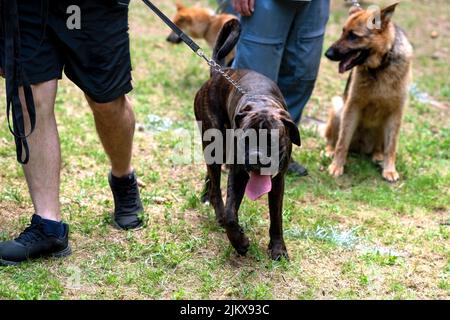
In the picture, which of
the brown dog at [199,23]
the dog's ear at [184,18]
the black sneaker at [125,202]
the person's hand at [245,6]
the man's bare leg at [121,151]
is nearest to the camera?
the man's bare leg at [121,151]

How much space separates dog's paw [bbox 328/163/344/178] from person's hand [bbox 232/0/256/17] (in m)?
1.58

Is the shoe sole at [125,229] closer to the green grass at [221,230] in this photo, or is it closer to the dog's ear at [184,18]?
the green grass at [221,230]

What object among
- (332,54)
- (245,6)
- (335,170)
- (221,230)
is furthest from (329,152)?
(221,230)

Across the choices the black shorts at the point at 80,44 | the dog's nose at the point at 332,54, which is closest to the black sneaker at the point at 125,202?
the black shorts at the point at 80,44

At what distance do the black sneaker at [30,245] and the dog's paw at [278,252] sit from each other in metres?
1.17

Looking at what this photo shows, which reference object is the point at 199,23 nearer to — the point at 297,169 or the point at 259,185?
the point at 297,169

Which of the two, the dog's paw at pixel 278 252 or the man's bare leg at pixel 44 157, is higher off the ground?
the man's bare leg at pixel 44 157

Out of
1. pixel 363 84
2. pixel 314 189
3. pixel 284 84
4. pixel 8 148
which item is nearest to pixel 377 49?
pixel 363 84

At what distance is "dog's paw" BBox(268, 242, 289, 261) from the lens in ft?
12.3

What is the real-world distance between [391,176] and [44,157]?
302 centimetres

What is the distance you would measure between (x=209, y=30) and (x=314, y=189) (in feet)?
10.3

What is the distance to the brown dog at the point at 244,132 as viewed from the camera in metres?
3.33

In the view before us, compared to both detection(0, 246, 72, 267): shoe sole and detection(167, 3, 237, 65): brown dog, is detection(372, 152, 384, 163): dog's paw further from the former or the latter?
detection(0, 246, 72, 267): shoe sole

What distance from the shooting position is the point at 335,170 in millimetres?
5441
